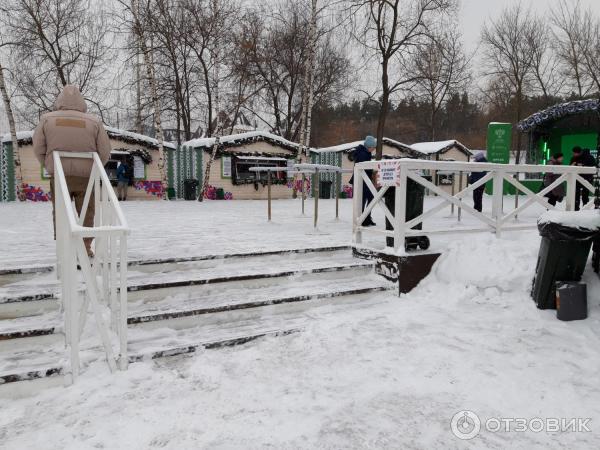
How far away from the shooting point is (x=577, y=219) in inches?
171

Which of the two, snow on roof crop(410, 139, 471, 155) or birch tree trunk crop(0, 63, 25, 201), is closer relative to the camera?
birch tree trunk crop(0, 63, 25, 201)

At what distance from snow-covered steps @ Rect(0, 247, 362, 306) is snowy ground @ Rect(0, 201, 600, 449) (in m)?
0.74

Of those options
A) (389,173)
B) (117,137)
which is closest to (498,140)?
(389,173)

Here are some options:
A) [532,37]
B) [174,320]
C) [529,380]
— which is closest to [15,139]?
[174,320]

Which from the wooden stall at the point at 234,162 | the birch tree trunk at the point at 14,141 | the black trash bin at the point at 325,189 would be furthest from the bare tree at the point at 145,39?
the black trash bin at the point at 325,189

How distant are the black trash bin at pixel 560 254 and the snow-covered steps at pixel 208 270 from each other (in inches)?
74.8

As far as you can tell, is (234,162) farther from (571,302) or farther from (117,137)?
(571,302)

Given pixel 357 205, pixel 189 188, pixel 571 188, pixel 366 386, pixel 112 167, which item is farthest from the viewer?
pixel 189 188

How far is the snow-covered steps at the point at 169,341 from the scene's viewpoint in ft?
10.1

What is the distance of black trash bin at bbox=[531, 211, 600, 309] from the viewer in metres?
4.29

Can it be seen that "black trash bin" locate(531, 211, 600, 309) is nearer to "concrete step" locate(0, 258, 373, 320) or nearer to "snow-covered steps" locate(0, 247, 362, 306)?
"concrete step" locate(0, 258, 373, 320)

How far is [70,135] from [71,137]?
0.06 ft

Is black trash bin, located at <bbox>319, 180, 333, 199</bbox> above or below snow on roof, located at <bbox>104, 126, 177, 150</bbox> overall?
below

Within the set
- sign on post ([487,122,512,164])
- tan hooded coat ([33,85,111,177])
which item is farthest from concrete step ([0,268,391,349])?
sign on post ([487,122,512,164])
